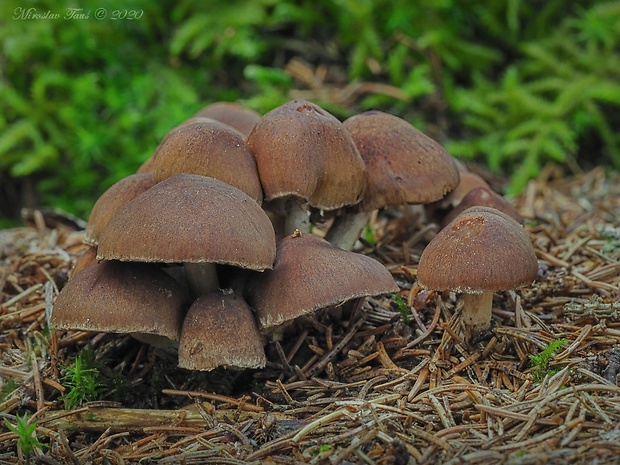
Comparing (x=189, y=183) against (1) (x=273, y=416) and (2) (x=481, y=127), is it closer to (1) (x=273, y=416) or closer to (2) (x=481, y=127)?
(1) (x=273, y=416)

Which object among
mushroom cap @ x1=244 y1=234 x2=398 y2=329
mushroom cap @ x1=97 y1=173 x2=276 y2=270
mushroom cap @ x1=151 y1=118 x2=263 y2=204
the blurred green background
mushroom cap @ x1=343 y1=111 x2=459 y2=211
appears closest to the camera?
mushroom cap @ x1=97 y1=173 x2=276 y2=270

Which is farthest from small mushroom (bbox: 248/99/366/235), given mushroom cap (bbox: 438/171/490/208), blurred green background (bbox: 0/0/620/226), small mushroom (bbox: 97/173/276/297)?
blurred green background (bbox: 0/0/620/226)


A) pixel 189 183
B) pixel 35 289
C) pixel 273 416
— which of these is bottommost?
pixel 35 289

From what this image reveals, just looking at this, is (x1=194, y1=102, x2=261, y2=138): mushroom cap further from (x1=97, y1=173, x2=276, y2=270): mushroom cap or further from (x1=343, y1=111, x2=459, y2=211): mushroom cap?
(x1=97, y1=173, x2=276, y2=270): mushroom cap

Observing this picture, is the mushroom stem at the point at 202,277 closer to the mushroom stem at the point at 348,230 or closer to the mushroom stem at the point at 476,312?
the mushroom stem at the point at 348,230

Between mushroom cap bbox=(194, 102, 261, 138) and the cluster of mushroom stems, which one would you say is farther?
mushroom cap bbox=(194, 102, 261, 138)

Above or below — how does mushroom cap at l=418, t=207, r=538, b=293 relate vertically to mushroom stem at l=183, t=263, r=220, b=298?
above

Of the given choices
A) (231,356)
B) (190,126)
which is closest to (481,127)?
(190,126)
